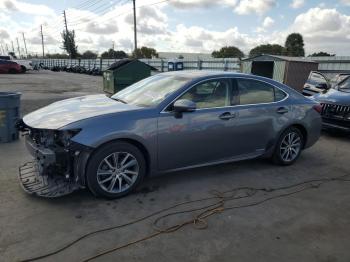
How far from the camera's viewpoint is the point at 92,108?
4.22 metres

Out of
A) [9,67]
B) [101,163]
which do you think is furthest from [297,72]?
[9,67]

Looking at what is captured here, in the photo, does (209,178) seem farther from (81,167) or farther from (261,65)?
(261,65)

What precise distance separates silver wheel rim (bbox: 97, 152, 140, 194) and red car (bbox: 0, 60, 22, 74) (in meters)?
35.3

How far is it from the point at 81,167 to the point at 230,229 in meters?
1.80

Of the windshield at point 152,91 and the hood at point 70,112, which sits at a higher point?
the windshield at point 152,91

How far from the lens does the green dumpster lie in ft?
46.9

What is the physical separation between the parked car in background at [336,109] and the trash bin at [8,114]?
267 inches

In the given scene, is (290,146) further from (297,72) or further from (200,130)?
(297,72)

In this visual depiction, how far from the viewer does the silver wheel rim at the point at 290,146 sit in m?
5.41

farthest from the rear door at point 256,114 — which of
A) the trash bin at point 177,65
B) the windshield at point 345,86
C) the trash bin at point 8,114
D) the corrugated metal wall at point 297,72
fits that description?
the trash bin at point 177,65

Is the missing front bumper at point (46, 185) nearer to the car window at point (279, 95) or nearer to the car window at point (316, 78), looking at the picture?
the car window at point (279, 95)

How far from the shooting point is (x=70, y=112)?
4.12 metres

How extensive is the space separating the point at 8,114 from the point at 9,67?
32418mm

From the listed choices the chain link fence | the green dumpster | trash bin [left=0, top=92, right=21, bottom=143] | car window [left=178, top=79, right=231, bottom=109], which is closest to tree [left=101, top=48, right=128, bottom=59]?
the chain link fence
